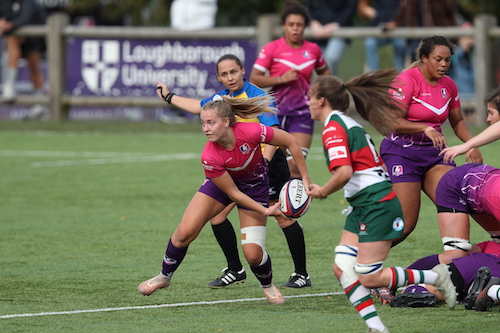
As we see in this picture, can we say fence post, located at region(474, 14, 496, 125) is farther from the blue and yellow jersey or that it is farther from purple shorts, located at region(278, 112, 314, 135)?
the blue and yellow jersey

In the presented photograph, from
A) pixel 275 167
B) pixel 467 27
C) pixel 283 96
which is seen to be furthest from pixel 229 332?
pixel 467 27

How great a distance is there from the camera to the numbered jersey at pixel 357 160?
19.4 ft

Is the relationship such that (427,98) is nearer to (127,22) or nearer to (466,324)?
(466,324)

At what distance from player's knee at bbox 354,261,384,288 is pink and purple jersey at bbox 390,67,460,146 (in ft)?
6.26

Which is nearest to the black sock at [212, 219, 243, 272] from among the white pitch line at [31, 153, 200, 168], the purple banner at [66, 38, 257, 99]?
the white pitch line at [31, 153, 200, 168]

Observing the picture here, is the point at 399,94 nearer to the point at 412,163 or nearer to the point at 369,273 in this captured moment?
the point at 412,163

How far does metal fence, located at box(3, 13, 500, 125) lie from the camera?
17.1m

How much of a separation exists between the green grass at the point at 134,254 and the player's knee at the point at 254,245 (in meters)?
0.31

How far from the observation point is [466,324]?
6.05 metres

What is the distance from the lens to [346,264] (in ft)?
19.3

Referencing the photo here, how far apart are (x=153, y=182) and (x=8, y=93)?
7530mm

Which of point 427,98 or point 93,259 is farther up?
point 427,98

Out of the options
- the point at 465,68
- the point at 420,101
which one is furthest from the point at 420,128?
the point at 465,68

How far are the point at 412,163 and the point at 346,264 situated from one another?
185 centimetres
